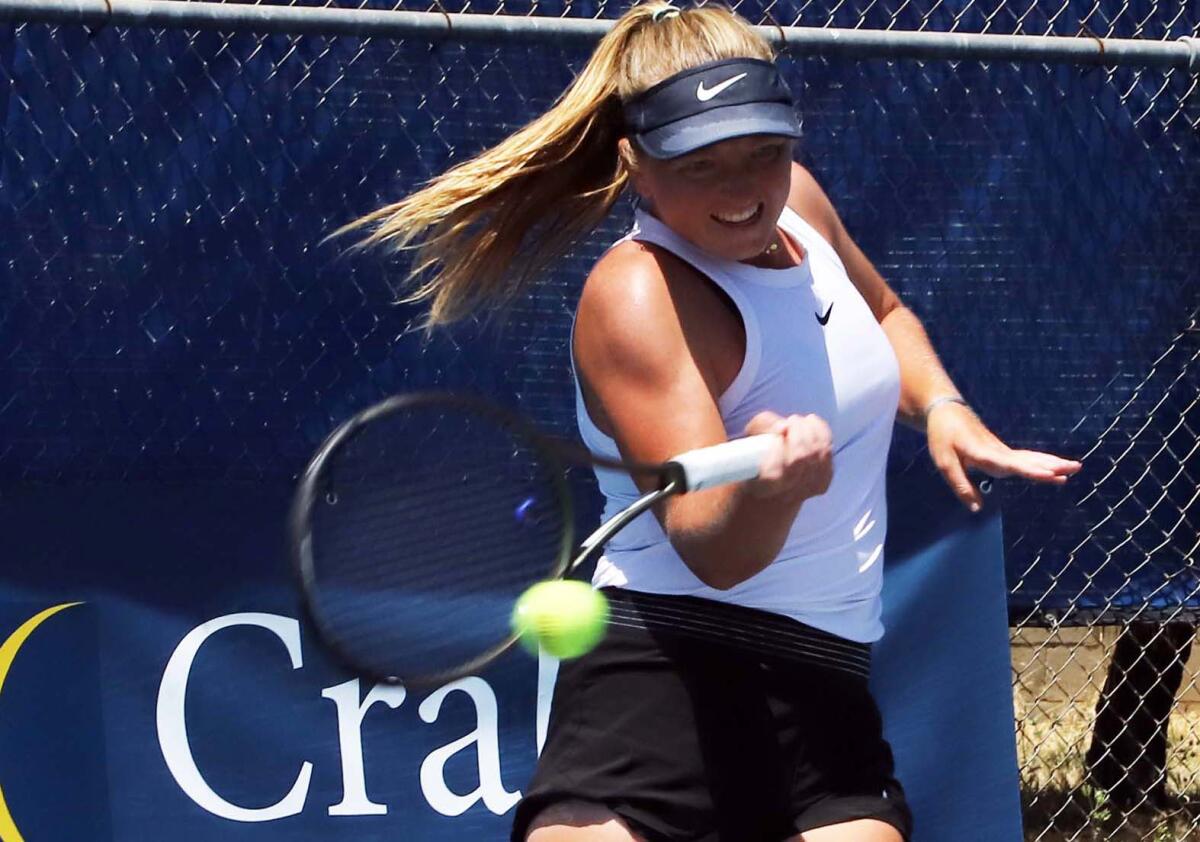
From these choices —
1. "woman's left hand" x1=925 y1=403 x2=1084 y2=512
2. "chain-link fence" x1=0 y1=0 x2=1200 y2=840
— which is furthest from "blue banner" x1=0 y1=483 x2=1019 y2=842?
"woman's left hand" x1=925 y1=403 x2=1084 y2=512

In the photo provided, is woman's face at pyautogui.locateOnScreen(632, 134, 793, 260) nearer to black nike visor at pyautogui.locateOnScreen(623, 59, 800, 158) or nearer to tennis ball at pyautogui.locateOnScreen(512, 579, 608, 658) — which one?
black nike visor at pyautogui.locateOnScreen(623, 59, 800, 158)

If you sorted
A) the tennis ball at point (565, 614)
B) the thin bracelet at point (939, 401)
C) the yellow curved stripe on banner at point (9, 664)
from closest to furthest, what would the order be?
1. the tennis ball at point (565, 614)
2. the thin bracelet at point (939, 401)
3. the yellow curved stripe on banner at point (9, 664)

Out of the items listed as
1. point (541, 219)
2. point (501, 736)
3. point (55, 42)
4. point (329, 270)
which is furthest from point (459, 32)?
point (501, 736)

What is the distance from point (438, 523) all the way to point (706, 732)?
457 mm

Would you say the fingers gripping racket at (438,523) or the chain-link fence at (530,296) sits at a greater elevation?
the chain-link fence at (530,296)

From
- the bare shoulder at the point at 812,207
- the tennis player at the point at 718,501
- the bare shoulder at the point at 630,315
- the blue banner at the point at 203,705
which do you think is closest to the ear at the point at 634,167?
the tennis player at the point at 718,501

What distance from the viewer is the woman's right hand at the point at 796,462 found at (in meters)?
2.10

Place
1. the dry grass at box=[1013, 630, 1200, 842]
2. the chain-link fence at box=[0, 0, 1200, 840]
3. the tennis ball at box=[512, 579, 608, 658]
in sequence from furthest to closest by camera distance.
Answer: the dry grass at box=[1013, 630, 1200, 842]
the chain-link fence at box=[0, 0, 1200, 840]
the tennis ball at box=[512, 579, 608, 658]

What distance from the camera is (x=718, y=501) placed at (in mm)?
2170

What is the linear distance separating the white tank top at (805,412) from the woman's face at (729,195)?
33 millimetres

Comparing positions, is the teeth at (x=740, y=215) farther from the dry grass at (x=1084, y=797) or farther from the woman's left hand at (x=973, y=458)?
the dry grass at (x=1084, y=797)

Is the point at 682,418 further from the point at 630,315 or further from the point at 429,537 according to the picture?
the point at 429,537

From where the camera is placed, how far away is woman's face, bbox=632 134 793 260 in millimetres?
2289

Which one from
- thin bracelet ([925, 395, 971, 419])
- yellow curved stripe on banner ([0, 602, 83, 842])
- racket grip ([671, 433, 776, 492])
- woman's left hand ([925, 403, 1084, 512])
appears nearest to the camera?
racket grip ([671, 433, 776, 492])
